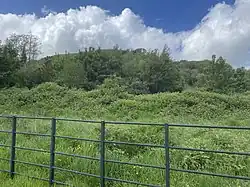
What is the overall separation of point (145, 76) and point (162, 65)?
9.30 feet

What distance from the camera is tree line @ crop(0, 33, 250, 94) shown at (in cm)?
3944

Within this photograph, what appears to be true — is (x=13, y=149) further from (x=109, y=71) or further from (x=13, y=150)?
(x=109, y=71)

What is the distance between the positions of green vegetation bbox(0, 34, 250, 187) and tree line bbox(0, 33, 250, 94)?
125 millimetres

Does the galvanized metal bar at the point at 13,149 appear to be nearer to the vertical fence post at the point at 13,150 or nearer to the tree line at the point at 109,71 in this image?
the vertical fence post at the point at 13,150

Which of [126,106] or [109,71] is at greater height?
[109,71]

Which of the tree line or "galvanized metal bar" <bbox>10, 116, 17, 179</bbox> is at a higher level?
the tree line

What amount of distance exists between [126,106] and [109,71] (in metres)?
19.7

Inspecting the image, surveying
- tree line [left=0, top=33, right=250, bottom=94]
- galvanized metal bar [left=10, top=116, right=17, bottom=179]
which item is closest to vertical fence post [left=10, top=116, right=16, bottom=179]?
galvanized metal bar [left=10, top=116, right=17, bottom=179]

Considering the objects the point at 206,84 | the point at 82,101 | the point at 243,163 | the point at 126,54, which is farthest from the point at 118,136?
the point at 126,54

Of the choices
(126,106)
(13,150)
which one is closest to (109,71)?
(126,106)

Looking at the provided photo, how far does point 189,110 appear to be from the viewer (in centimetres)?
2572

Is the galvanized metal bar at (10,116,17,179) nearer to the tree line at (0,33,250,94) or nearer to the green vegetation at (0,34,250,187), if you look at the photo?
the green vegetation at (0,34,250,187)

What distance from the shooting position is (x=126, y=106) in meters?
26.6

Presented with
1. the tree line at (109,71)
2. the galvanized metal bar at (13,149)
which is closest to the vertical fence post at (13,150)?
the galvanized metal bar at (13,149)
